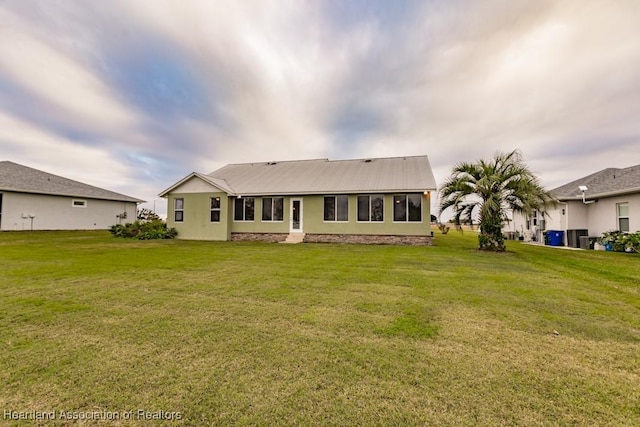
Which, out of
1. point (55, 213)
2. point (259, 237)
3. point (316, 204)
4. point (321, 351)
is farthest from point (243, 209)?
point (55, 213)

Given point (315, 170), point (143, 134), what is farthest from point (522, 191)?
point (143, 134)

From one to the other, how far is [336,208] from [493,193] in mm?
7651

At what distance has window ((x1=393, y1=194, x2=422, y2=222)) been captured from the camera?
14547 mm

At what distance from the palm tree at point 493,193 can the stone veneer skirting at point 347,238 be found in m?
2.59

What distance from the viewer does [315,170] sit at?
19078 millimetres

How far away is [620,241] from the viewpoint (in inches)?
471

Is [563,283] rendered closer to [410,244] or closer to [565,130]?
[410,244]

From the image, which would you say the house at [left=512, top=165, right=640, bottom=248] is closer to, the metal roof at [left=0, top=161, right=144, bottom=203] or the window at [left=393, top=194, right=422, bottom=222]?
the window at [left=393, top=194, right=422, bottom=222]

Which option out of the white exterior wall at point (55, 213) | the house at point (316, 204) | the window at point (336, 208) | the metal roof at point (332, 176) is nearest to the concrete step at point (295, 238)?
the house at point (316, 204)

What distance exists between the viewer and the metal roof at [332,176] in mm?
15109

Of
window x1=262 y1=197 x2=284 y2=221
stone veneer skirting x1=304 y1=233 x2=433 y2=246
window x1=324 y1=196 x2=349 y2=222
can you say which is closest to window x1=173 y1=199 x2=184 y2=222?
window x1=262 y1=197 x2=284 y2=221

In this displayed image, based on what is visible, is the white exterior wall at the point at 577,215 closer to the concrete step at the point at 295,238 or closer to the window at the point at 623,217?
the window at the point at 623,217

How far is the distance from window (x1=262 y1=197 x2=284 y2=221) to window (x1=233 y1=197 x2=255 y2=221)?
2.68ft

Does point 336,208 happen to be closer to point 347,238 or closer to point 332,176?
point 347,238
